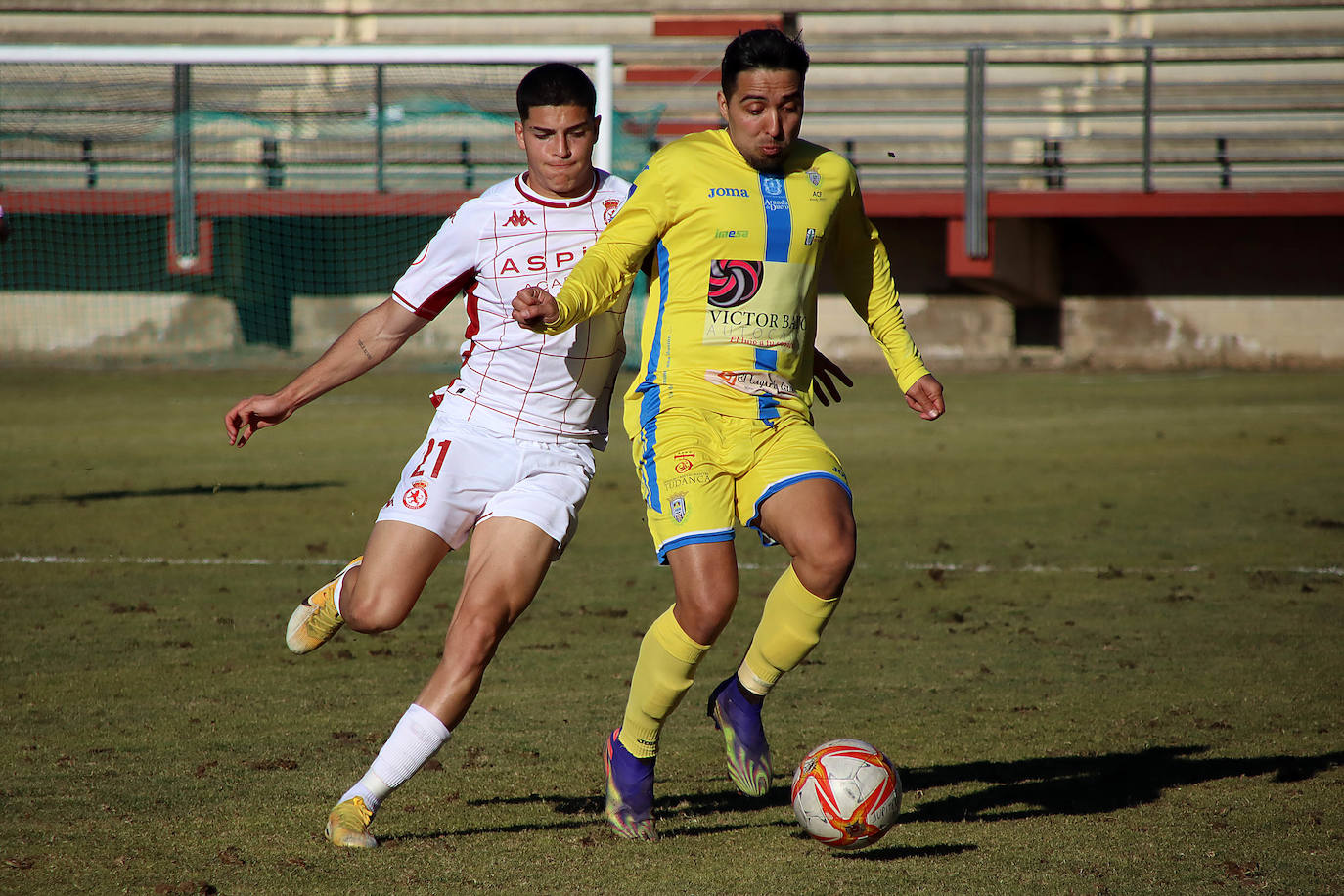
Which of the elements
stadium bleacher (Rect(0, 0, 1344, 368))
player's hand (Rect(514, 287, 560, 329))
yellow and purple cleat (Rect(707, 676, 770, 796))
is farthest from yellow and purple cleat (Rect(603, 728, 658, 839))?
stadium bleacher (Rect(0, 0, 1344, 368))

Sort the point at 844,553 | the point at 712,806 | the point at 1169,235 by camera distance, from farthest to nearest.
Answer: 1. the point at 1169,235
2. the point at 712,806
3. the point at 844,553

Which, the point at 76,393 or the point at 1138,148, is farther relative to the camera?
the point at 1138,148

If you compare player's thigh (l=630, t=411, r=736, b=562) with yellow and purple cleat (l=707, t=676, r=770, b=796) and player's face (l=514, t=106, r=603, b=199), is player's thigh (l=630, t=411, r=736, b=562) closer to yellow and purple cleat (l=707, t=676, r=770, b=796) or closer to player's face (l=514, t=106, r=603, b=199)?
yellow and purple cleat (l=707, t=676, r=770, b=796)

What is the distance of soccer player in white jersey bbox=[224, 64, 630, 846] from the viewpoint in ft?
13.6

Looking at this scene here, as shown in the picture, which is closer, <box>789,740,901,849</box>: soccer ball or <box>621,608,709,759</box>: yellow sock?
<box>789,740,901,849</box>: soccer ball

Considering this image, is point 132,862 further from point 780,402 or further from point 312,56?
point 312,56

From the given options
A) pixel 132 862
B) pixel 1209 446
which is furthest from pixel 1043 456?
pixel 132 862

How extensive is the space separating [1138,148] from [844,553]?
67.3 ft

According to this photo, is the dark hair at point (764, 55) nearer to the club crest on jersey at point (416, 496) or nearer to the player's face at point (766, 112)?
the player's face at point (766, 112)

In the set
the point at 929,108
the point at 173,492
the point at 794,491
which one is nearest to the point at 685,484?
the point at 794,491

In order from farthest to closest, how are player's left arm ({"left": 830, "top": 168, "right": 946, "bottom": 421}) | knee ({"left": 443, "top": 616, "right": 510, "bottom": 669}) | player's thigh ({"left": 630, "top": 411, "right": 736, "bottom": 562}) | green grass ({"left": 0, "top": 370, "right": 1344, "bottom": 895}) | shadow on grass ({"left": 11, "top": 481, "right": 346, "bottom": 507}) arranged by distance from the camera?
shadow on grass ({"left": 11, "top": 481, "right": 346, "bottom": 507}) → player's left arm ({"left": 830, "top": 168, "right": 946, "bottom": 421}) → player's thigh ({"left": 630, "top": 411, "right": 736, "bottom": 562}) → knee ({"left": 443, "top": 616, "right": 510, "bottom": 669}) → green grass ({"left": 0, "top": 370, "right": 1344, "bottom": 895})

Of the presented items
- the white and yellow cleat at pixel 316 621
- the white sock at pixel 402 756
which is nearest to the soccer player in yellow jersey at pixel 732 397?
the white sock at pixel 402 756

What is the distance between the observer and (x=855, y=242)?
183 inches

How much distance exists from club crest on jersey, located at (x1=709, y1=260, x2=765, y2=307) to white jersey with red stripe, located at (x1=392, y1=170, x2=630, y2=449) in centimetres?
30
